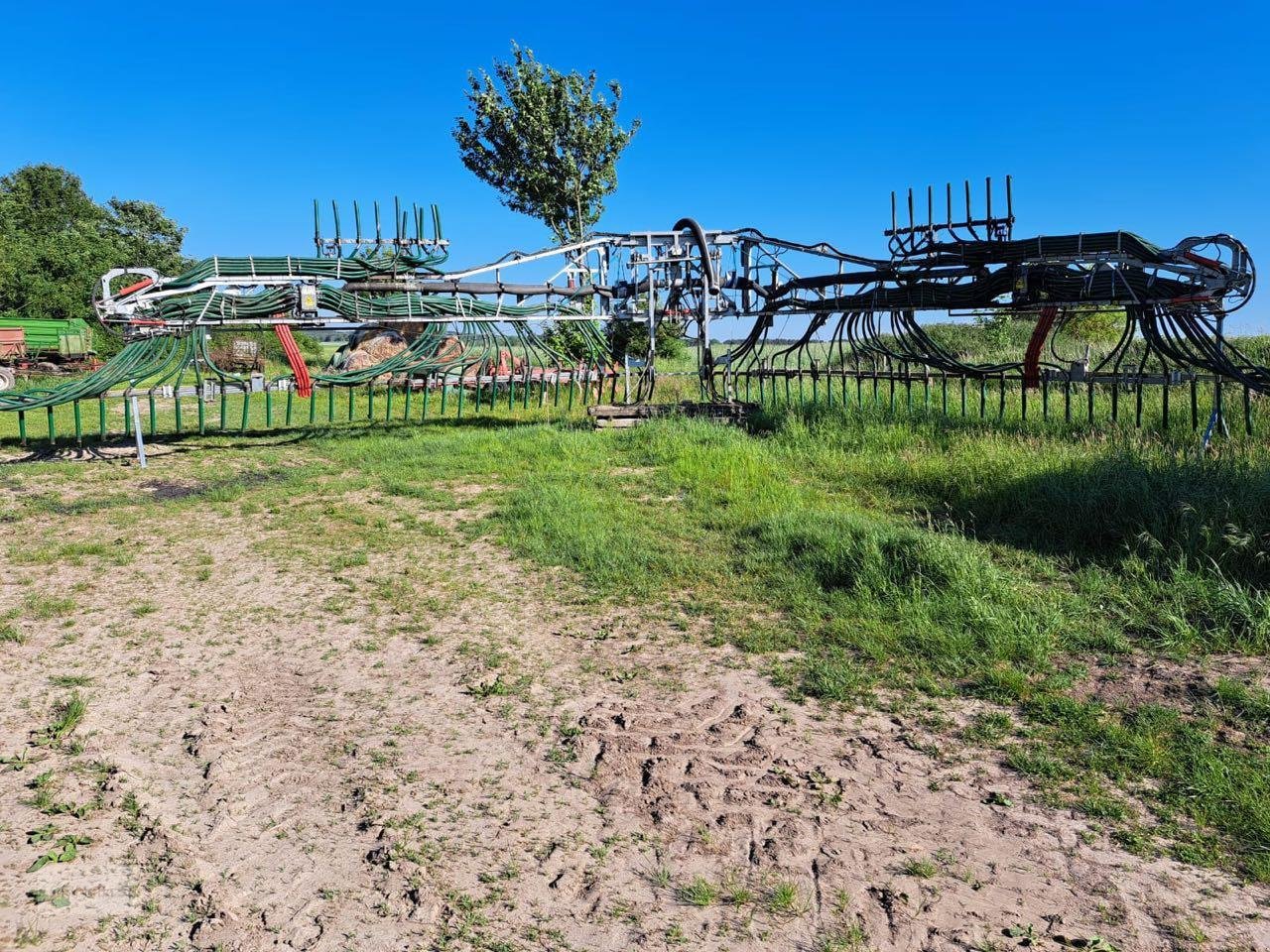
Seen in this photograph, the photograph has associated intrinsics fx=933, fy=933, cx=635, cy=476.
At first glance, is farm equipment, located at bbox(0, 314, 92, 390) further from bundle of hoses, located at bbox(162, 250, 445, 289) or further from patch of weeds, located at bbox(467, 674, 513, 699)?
patch of weeds, located at bbox(467, 674, 513, 699)

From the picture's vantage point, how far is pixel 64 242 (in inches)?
1420

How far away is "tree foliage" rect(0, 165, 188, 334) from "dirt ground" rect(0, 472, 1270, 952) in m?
31.6

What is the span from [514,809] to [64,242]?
1584 inches

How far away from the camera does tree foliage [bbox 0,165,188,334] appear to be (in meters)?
33.4

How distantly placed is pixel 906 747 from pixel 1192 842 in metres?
1.13

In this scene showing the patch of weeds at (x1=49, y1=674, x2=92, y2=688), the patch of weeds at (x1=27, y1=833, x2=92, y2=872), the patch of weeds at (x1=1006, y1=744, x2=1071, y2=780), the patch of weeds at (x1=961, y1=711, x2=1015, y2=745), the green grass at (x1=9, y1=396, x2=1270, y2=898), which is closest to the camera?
the patch of weeds at (x1=27, y1=833, x2=92, y2=872)

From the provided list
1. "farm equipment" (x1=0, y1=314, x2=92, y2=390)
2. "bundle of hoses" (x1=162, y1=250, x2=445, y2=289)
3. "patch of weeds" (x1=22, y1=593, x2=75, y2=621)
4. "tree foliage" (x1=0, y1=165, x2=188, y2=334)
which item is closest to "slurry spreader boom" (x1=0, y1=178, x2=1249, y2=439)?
"bundle of hoses" (x1=162, y1=250, x2=445, y2=289)

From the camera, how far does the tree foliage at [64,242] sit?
33.4 metres

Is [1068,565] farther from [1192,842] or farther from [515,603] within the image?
[515,603]

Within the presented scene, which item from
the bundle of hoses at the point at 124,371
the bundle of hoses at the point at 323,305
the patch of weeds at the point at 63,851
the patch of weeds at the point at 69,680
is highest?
the bundle of hoses at the point at 323,305

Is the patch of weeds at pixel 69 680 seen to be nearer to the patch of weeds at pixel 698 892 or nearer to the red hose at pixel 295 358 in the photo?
the patch of weeds at pixel 698 892

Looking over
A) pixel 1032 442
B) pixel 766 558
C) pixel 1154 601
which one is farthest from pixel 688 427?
pixel 1154 601

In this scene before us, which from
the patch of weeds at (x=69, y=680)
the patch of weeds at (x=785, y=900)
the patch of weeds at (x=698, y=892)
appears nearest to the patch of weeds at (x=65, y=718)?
the patch of weeds at (x=69, y=680)

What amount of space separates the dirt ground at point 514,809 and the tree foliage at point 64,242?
31619 millimetres
